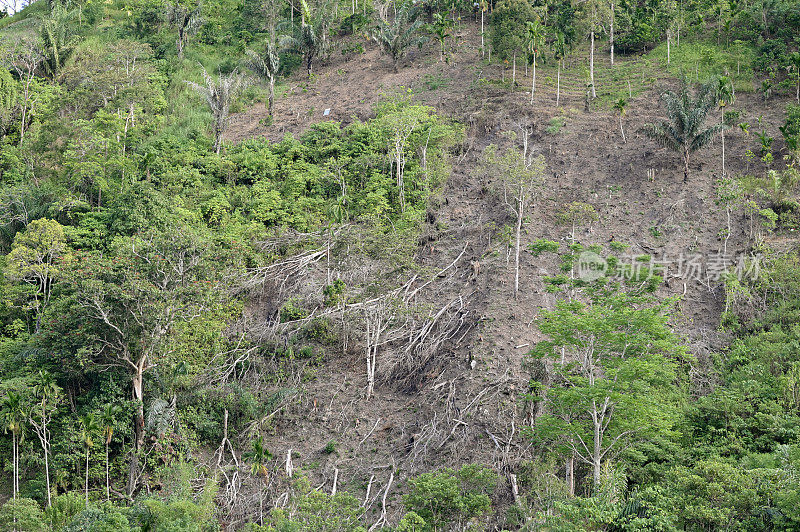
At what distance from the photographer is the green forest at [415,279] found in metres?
21.8

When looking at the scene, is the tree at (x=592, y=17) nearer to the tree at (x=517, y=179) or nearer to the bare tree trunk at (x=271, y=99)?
the tree at (x=517, y=179)

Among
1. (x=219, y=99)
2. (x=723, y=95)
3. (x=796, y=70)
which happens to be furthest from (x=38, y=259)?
(x=796, y=70)

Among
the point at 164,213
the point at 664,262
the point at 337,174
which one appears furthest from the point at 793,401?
the point at 164,213

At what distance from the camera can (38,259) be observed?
30.1m

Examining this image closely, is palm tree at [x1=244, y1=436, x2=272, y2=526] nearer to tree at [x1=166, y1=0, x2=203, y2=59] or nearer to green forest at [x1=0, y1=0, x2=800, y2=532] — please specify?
green forest at [x1=0, y1=0, x2=800, y2=532]

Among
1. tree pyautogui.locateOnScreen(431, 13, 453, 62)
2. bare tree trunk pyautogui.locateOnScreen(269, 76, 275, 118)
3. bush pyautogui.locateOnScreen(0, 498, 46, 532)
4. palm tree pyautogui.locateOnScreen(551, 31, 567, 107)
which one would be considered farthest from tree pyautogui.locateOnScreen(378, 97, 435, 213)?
bush pyautogui.locateOnScreen(0, 498, 46, 532)

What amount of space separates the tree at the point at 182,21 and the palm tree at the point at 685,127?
88.3 feet

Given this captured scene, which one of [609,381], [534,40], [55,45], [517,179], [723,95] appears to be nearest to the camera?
[609,381]

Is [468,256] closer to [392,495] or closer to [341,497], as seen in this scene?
[392,495]

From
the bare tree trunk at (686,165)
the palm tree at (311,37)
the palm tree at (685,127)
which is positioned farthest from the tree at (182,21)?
the bare tree trunk at (686,165)

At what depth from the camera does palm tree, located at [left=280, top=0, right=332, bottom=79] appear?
43.7 metres

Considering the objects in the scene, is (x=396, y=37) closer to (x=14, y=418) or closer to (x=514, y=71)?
(x=514, y=71)

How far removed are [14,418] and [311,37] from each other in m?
25.8

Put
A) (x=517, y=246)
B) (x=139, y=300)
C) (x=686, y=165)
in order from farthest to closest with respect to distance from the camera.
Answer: (x=686, y=165), (x=517, y=246), (x=139, y=300)
